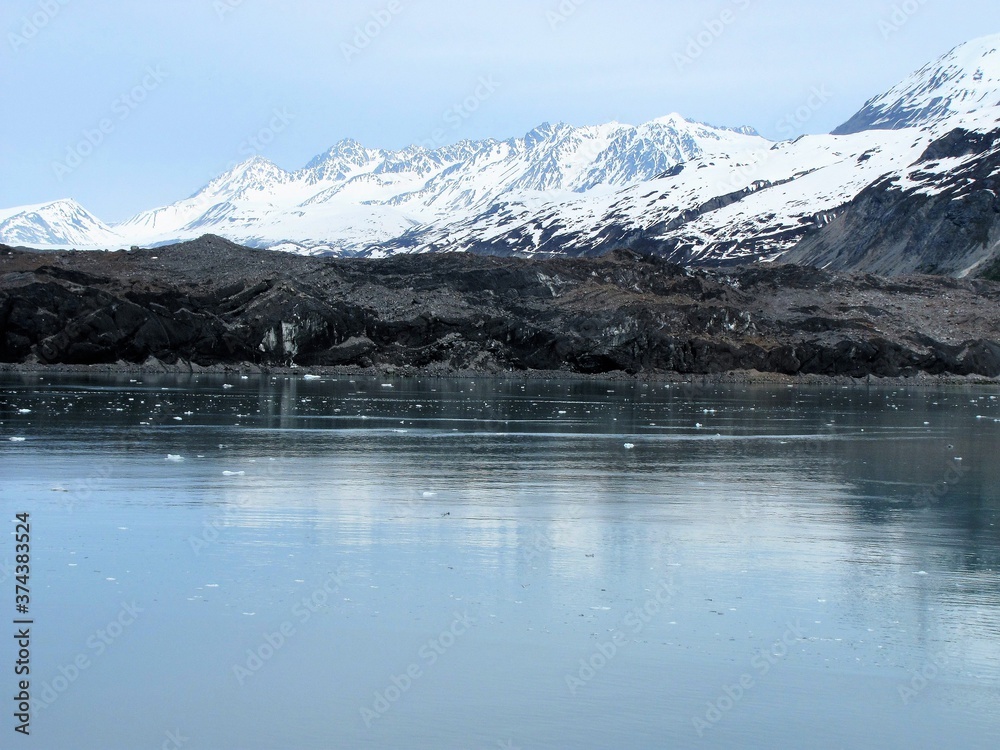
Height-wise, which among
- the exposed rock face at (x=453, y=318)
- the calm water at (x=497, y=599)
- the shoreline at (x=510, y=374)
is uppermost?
the exposed rock face at (x=453, y=318)

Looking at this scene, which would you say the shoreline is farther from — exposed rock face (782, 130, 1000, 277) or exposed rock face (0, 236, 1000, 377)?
exposed rock face (782, 130, 1000, 277)

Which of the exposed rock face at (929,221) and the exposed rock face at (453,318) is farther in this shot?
the exposed rock face at (929,221)

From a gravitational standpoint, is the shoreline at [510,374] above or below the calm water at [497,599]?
above

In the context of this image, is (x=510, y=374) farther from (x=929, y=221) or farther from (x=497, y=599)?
(x=929, y=221)

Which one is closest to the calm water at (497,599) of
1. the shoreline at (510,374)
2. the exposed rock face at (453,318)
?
the shoreline at (510,374)

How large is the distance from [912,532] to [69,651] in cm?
1090

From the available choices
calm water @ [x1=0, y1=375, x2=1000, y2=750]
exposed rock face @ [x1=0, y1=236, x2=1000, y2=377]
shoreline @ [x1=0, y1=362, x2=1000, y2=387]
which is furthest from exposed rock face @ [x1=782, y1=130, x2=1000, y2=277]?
calm water @ [x1=0, y1=375, x2=1000, y2=750]

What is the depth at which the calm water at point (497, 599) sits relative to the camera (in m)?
8.23

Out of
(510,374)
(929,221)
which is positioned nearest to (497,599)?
(510,374)

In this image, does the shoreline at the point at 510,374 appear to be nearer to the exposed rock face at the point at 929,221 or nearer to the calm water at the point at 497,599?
the calm water at the point at 497,599

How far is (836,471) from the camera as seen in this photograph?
23.3 m

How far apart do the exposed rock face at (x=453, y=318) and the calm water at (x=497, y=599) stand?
4535cm

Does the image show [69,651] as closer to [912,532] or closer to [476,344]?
[912,532]

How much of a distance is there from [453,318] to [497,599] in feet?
211
